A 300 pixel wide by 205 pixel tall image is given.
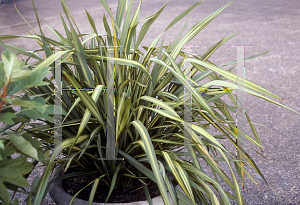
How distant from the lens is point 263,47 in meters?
3.75

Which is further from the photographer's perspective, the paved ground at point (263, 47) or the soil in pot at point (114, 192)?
the paved ground at point (263, 47)

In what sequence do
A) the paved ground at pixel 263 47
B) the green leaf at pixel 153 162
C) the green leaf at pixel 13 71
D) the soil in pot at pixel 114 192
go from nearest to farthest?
the green leaf at pixel 13 71, the green leaf at pixel 153 162, the soil in pot at pixel 114 192, the paved ground at pixel 263 47

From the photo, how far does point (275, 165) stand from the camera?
6.20 feet

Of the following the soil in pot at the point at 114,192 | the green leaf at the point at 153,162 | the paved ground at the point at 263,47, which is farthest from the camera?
the paved ground at the point at 263,47

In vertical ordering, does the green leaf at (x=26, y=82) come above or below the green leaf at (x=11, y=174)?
above

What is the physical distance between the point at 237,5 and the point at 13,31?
4.28 m

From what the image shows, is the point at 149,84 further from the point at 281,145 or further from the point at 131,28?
the point at 281,145

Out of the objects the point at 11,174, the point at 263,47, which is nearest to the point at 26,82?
the point at 11,174

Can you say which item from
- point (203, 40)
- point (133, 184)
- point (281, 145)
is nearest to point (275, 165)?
point (281, 145)

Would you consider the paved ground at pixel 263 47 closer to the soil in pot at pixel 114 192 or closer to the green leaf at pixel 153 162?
the soil in pot at pixel 114 192

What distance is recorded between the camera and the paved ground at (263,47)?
182 cm

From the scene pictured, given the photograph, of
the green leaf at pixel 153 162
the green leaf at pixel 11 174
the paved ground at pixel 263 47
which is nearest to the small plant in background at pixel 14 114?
the green leaf at pixel 11 174

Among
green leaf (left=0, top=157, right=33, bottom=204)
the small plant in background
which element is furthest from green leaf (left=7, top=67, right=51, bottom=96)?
green leaf (left=0, top=157, right=33, bottom=204)

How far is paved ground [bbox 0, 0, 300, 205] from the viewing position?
182cm
